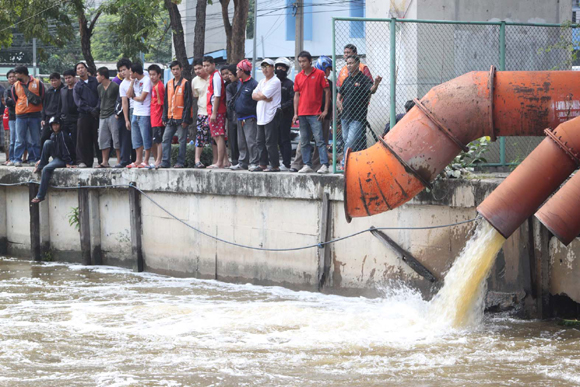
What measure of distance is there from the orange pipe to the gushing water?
816 mm

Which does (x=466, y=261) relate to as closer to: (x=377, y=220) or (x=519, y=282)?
(x=519, y=282)

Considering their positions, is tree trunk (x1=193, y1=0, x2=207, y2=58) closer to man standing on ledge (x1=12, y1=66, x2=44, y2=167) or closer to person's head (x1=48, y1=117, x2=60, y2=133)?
man standing on ledge (x1=12, y1=66, x2=44, y2=167)

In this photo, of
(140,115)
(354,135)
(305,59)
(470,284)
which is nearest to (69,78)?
(140,115)

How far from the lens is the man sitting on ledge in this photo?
43.8 feet

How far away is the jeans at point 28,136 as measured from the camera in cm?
1481

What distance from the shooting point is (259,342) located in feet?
26.5

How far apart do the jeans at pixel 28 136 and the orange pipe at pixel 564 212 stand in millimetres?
10296

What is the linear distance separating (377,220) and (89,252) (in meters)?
5.51

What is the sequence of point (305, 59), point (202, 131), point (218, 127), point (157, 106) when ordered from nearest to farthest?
point (305, 59), point (218, 127), point (202, 131), point (157, 106)

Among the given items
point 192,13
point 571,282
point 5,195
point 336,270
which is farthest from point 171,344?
point 192,13

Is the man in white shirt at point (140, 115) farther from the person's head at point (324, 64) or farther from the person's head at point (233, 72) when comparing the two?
the person's head at point (324, 64)

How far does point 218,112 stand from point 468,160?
4.02 meters

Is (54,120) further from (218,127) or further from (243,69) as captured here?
(243,69)

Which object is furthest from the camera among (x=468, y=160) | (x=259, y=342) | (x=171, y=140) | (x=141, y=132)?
(x=141, y=132)
